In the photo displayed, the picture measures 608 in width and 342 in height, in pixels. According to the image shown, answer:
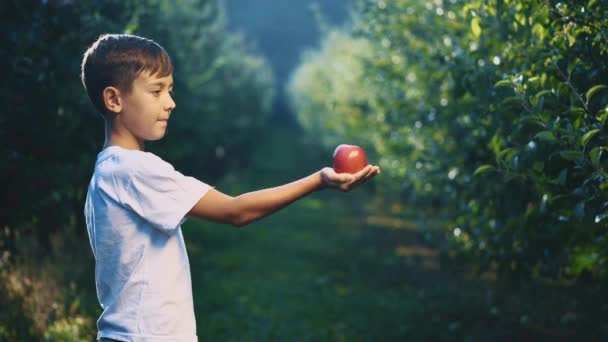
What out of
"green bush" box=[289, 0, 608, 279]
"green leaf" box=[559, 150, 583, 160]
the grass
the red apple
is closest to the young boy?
the red apple

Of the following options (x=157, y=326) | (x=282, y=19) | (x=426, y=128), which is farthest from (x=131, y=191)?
(x=282, y=19)

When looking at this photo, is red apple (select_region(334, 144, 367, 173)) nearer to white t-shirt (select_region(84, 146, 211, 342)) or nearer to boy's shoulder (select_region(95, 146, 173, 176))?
white t-shirt (select_region(84, 146, 211, 342))

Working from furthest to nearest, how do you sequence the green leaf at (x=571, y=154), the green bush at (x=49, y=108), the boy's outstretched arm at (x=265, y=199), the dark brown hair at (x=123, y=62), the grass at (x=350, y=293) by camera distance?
the grass at (x=350, y=293), the green bush at (x=49, y=108), the green leaf at (x=571, y=154), the dark brown hair at (x=123, y=62), the boy's outstretched arm at (x=265, y=199)

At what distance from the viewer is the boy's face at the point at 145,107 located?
8.69ft

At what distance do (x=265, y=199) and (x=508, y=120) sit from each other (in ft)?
7.44

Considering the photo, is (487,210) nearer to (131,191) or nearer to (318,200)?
(131,191)

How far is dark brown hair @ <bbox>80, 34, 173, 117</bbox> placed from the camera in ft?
8.64

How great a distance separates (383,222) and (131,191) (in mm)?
10432

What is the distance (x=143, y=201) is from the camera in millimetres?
2484

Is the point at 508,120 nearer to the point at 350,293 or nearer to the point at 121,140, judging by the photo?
the point at 121,140

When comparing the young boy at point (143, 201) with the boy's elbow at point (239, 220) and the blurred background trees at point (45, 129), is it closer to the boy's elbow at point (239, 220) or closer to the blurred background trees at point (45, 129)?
the boy's elbow at point (239, 220)

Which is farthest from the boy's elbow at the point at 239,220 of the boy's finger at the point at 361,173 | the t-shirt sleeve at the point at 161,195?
the boy's finger at the point at 361,173

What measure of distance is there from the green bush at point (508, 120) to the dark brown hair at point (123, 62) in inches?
60.8

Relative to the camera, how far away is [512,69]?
4172mm
